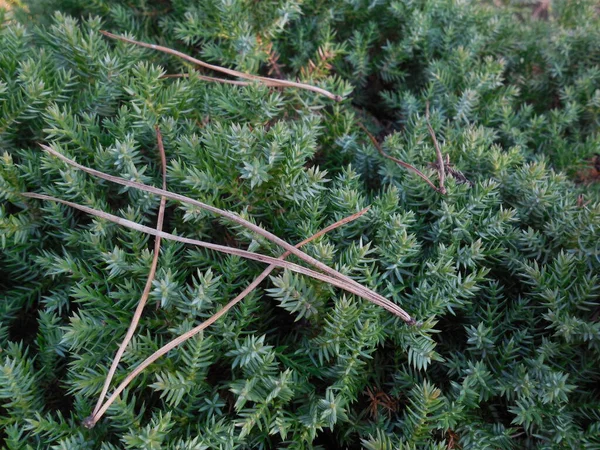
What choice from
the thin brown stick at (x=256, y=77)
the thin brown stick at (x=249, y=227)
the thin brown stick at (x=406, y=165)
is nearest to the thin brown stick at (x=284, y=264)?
the thin brown stick at (x=249, y=227)

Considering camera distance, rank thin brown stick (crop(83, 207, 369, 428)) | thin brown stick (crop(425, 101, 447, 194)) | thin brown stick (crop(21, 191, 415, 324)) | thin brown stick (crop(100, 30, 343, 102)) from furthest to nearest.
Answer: thin brown stick (crop(100, 30, 343, 102)) < thin brown stick (crop(425, 101, 447, 194)) < thin brown stick (crop(21, 191, 415, 324)) < thin brown stick (crop(83, 207, 369, 428))

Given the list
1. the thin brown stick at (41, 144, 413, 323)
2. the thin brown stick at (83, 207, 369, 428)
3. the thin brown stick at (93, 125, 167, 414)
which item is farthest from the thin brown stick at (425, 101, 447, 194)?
the thin brown stick at (93, 125, 167, 414)

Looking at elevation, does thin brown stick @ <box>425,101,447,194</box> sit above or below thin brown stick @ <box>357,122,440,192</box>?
above

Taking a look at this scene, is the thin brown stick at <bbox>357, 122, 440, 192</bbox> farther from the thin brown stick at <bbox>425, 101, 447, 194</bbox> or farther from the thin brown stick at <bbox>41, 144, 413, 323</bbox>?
the thin brown stick at <bbox>41, 144, 413, 323</bbox>

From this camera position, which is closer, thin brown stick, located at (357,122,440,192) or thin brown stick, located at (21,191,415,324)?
thin brown stick, located at (21,191,415,324)

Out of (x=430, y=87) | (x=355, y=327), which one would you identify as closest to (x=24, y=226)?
(x=355, y=327)

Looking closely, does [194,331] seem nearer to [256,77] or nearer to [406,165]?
[406,165]

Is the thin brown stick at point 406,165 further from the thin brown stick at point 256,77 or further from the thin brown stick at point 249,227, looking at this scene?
the thin brown stick at point 249,227
